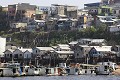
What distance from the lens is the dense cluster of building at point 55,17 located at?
3910 inches

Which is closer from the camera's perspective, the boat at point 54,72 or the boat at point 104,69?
the boat at point 54,72

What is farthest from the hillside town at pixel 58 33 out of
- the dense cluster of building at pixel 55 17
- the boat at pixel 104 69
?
the boat at pixel 104 69

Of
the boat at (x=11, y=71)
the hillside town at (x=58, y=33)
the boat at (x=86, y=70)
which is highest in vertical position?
the hillside town at (x=58, y=33)

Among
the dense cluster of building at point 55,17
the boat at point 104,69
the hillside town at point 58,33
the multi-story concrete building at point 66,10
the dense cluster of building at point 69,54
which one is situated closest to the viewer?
the boat at point 104,69

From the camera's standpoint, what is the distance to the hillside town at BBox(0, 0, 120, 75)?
7944 cm

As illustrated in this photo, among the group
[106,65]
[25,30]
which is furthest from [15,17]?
[106,65]

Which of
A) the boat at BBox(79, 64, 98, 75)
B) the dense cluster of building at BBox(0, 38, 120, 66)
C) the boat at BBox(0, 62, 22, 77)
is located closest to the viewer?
the boat at BBox(0, 62, 22, 77)

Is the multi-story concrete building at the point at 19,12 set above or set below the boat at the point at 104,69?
above

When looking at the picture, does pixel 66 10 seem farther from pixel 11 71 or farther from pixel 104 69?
pixel 11 71

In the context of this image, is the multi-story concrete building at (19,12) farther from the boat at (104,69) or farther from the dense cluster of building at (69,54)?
the boat at (104,69)

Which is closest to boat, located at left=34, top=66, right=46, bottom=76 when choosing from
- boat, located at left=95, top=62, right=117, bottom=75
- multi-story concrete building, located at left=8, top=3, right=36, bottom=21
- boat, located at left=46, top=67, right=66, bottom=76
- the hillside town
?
boat, located at left=46, top=67, right=66, bottom=76

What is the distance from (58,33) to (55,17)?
1086 cm

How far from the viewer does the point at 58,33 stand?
312 feet

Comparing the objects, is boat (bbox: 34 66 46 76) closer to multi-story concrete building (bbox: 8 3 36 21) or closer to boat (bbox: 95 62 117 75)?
boat (bbox: 95 62 117 75)
